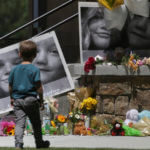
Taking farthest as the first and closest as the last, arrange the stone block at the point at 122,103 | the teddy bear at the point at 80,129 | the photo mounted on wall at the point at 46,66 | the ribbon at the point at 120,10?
the photo mounted on wall at the point at 46,66, the ribbon at the point at 120,10, the stone block at the point at 122,103, the teddy bear at the point at 80,129

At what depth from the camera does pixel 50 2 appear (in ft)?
46.0

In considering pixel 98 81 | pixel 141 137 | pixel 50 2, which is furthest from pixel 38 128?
pixel 50 2

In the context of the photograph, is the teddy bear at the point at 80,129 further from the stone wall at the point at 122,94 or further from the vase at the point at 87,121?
the stone wall at the point at 122,94

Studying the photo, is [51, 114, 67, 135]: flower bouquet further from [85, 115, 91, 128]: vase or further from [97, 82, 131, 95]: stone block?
[97, 82, 131, 95]: stone block

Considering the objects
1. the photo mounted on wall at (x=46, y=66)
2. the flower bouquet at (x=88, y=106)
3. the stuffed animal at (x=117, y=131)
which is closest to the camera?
the stuffed animal at (x=117, y=131)

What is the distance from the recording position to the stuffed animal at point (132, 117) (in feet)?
28.1

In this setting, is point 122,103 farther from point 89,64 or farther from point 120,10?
Answer: point 120,10

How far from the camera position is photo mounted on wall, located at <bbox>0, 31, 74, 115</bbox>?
9.84 m

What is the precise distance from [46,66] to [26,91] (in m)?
3.61

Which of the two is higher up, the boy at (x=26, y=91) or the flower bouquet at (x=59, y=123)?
the boy at (x=26, y=91)

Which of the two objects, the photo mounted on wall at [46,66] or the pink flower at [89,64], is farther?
the photo mounted on wall at [46,66]

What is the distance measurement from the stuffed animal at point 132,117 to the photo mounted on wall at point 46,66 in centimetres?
157

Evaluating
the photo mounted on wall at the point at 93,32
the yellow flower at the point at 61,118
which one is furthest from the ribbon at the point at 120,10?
the yellow flower at the point at 61,118

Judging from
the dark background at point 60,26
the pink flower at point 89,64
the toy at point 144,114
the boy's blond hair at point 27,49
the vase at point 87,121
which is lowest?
the vase at point 87,121
